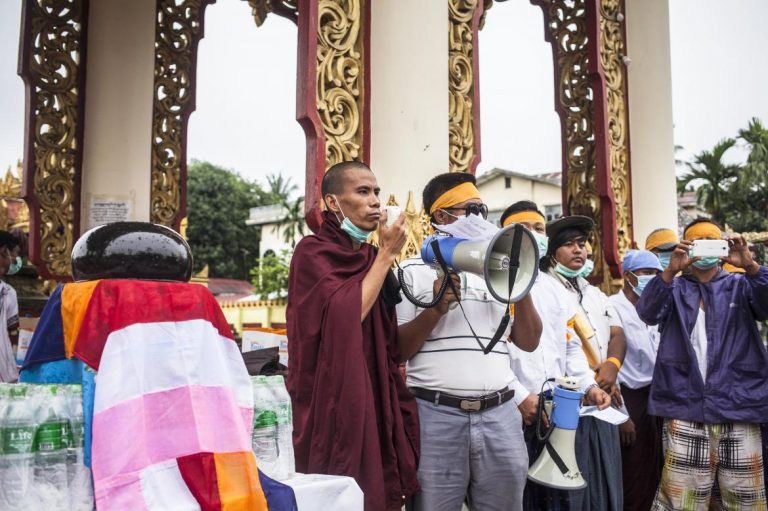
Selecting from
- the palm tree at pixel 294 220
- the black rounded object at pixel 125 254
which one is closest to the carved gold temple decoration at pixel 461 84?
the black rounded object at pixel 125 254

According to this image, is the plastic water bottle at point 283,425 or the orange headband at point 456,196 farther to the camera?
the orange headband at point 456,196

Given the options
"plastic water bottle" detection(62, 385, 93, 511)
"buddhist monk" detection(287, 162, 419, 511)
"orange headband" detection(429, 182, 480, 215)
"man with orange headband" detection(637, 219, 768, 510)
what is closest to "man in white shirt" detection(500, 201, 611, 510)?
"orange headband" detection(429, 182, 480, 215)

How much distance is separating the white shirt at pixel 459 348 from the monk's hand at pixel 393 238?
0.96 ft

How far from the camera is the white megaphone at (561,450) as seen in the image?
3.25m

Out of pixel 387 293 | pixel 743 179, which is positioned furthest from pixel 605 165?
pixel 743 179

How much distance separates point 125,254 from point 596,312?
3.30 metres

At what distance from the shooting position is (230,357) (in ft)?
6.16

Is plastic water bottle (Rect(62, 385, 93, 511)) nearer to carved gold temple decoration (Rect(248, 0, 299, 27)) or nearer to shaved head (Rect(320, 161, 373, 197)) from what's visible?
shaved head (Rect(320, 161, 373, 197))

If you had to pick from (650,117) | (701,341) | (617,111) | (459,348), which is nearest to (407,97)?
(459,348)

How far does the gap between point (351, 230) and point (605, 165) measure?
3.78 metres

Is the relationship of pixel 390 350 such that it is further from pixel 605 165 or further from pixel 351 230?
pixel 605 165

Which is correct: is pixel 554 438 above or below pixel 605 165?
below

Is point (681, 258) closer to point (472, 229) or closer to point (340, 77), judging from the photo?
point (472, 229)

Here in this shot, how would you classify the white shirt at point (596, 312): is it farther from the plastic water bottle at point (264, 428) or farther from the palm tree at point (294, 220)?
the palm tree at point (294, 220)
